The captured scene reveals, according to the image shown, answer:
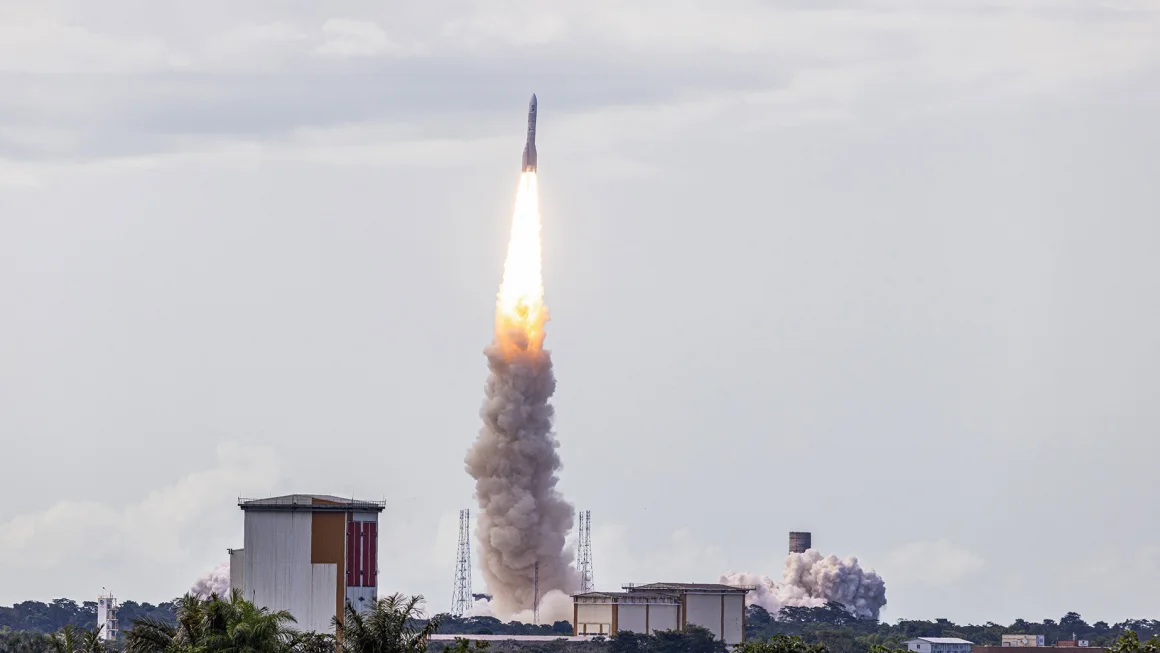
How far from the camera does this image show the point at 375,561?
191000mm

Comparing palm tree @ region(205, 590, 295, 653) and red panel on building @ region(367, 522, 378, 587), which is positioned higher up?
red panel on building @ region(367, 522, 378, 587)

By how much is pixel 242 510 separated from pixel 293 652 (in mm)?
79007

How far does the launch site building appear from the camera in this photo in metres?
184

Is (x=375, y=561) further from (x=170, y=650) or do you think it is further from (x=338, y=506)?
(x=170, y=650)

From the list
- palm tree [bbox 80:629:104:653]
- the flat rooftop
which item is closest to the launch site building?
the flat rooftop

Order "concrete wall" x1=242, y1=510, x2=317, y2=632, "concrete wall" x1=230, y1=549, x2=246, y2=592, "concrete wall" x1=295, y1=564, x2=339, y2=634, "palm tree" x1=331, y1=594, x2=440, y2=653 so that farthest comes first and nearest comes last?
1. "concrete wall" x1=230, y1=549, x2=246, y2=592
2. "concrete wall" x1=242, y1=510, x2=317, y2=632
3. "concrete wall" x1=295, y1=564, x2=339, y2=634
4. "palm tree" x1=331, y1=594, x2=440, y2=653

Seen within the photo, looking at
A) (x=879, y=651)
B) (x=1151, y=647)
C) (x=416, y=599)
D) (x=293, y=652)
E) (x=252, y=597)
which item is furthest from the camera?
(x=252, y=597)

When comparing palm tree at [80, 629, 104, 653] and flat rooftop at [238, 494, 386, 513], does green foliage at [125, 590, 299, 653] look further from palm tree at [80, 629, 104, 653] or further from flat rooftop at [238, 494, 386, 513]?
flat rooftop at [238, 494, 386, 513]

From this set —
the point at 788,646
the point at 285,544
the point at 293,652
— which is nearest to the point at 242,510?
the point at 285,544

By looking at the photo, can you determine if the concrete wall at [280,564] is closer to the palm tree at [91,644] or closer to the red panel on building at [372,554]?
the red panel on building at [372,554]

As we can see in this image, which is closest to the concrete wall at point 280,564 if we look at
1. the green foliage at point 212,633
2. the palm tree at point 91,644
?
the green foliage at point 212,633

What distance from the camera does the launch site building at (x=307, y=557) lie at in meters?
184

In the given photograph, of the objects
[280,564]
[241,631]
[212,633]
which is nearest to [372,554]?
[280,564]

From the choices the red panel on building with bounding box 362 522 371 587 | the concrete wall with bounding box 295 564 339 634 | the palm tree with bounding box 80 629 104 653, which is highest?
the red panel on building with bounding box 362 522 371 587
